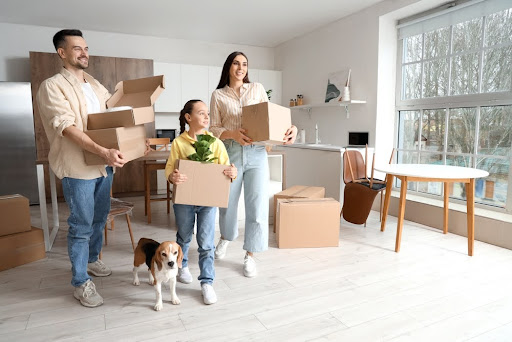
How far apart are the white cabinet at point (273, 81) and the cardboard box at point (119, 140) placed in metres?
4.28

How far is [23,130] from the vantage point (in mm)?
4617

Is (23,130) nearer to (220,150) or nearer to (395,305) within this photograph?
(220,150)

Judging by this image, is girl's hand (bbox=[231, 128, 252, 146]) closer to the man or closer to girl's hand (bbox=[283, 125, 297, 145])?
girl's hand (bbox=[283, 125, 297, 145])

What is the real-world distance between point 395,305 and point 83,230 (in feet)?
5.78

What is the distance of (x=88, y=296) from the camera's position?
1.94 meters

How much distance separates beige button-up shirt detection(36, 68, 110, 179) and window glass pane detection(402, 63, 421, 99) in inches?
140

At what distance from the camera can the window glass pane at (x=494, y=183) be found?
3.27m

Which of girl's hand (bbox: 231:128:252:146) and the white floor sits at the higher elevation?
girl's hand (bbox: 231:128:252:146)

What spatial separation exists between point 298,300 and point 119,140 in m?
1.30

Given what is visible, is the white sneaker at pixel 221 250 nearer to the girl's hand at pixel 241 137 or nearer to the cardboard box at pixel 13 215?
the girl's hand at pixel 241 137

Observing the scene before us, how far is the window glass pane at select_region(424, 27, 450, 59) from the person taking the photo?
12.3 feet

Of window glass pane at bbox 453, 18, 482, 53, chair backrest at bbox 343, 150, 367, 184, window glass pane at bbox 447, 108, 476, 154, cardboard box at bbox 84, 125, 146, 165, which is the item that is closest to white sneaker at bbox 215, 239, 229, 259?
cardboard box at bbox 84, 125, 146, 165

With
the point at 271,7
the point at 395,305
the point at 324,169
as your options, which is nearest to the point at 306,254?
the point at 395,305

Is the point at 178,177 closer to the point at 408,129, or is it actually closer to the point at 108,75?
the point at 408,129
